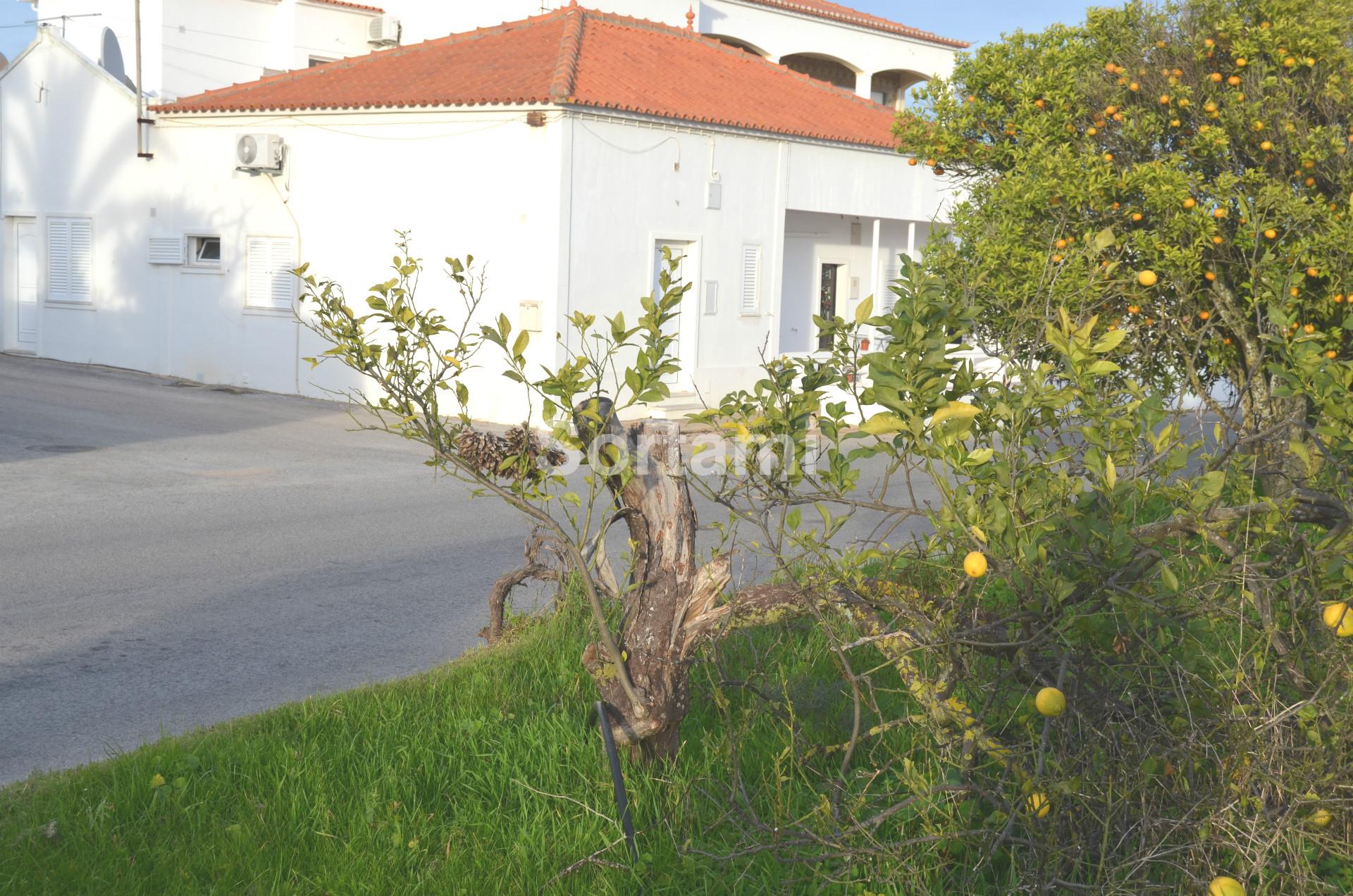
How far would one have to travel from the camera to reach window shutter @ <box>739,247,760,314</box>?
20781 mm

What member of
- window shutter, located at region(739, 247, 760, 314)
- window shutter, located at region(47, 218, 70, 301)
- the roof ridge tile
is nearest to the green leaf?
the roof ridge tile

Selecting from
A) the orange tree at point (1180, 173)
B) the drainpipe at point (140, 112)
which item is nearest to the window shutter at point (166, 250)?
the drainpipe at point (140, 112)

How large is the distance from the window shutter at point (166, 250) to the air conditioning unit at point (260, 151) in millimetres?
2372

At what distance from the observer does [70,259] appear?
23.1 meters

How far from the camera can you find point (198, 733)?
5016 mm

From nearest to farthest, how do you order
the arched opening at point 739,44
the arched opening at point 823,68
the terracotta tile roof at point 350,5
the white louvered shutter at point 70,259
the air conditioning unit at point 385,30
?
1. the white louvered shutter at point 70,259
2. the air conditioning unit at point 385,30
3. the terracotta tile roof at point 350,5
4. the arched opening at point 739,44
5. the arched opening at point 823,68

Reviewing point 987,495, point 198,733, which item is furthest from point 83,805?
point 987,495

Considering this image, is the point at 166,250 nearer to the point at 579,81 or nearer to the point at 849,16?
the point at 579,81

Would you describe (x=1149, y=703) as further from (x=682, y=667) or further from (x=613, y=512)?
(x=613, y=512)

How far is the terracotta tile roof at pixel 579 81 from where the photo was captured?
18.4m

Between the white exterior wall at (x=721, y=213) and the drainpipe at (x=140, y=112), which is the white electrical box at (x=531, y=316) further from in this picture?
the drainpipe at (x=140, y=112)

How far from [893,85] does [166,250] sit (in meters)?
19.8

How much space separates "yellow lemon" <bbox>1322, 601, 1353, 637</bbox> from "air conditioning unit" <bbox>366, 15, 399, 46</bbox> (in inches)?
1029

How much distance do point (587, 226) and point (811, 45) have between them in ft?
49.0
